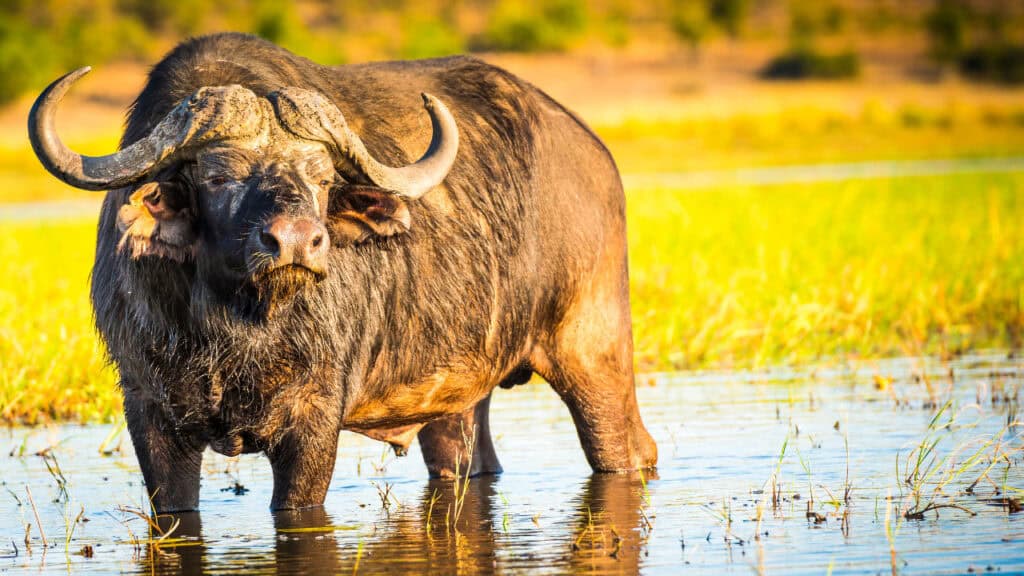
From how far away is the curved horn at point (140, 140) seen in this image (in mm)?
5277

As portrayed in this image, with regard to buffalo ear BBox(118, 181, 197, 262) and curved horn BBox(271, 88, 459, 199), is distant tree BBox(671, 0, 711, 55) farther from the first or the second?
buffalo ear BBox(118, 181, 197, 262)

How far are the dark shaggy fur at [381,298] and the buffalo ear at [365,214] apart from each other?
197 mm

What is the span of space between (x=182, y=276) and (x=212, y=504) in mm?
1364

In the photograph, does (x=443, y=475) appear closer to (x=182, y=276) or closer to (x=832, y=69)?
(x=182, y=276)

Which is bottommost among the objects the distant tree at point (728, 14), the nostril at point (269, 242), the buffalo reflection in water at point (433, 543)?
the buffalo reflection in water at point (433, 543)

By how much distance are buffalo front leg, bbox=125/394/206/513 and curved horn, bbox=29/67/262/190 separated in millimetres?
987

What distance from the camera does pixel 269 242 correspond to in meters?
5.09

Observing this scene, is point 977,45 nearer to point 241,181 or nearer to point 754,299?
point 754,299

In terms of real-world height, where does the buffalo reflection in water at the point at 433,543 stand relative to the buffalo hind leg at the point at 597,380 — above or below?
below

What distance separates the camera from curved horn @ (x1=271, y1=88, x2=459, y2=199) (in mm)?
5539

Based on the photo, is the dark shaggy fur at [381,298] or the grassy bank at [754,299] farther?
the grassy bank at [754,299]

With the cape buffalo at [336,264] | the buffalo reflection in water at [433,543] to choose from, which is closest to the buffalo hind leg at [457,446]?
the cape buffalo at [336,264]

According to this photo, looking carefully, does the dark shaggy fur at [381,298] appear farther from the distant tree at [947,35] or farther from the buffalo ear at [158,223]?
the distant tree at [947,35]

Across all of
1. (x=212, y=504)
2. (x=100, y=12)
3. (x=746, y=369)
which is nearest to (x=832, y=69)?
(x=100, y=12)
